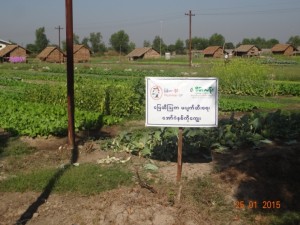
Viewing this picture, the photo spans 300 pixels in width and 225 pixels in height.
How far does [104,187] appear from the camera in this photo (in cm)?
641

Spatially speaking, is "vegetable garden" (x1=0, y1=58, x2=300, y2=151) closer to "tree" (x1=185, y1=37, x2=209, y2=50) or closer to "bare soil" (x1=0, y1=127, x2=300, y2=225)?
"bare soil" (x1=0, y1=127, x2=300, y2=225)

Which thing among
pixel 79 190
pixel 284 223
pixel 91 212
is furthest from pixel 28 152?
pixel 284 223

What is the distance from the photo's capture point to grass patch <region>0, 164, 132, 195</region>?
6.47 meters

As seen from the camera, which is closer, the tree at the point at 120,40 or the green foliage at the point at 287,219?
the green foliage at the point at 287,219

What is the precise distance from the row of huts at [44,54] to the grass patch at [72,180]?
6233 centimetres

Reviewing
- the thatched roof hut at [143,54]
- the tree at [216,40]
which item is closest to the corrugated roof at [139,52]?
the thatched roof hut at [143,54]

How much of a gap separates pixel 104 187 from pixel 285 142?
380 centimetres

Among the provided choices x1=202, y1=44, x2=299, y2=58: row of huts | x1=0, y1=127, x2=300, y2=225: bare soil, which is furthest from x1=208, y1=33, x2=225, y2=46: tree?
x1=0, y1=127, x2=300, y2=225: bare soil

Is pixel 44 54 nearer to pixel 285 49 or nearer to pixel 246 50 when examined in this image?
pixel 246 50

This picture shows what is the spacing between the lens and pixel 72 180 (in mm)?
6773

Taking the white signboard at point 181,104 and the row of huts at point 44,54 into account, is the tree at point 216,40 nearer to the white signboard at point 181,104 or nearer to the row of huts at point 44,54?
the row of huts at point 44,54

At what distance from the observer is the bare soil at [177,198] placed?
5348mm
